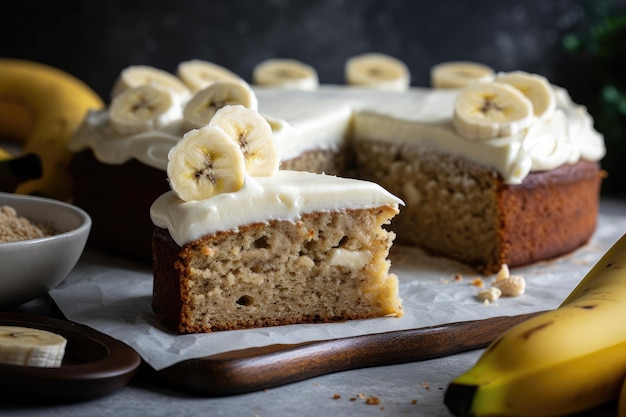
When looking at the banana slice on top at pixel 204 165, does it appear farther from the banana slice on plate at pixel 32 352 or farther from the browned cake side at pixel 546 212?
the browned cake side at pixel 546 212

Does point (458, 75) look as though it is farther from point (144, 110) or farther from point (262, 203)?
point (262, 203)

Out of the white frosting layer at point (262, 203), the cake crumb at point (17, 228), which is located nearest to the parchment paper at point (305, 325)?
the cake crumb at point (17, 228)

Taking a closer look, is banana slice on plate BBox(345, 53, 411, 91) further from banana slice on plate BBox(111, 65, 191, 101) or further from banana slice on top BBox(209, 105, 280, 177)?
A: banana slice on top BBox(209, 105, 280, 177)

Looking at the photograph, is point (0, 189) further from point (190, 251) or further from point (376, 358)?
point (376, 358)

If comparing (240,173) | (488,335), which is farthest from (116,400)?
(488,335)

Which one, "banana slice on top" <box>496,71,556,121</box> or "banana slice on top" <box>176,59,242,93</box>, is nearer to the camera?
"banana slice on top" <box>496,71,556,121</box>

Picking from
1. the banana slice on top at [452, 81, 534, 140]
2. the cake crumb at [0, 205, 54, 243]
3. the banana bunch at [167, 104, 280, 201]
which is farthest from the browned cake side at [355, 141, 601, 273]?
the cake crumb at [0, 205, 54, 243]
